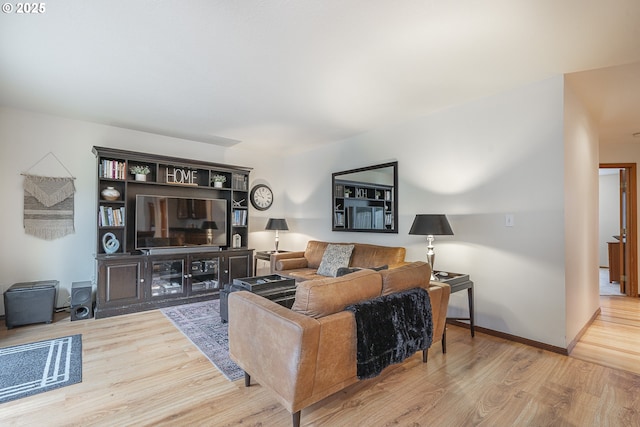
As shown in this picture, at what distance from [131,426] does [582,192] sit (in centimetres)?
423

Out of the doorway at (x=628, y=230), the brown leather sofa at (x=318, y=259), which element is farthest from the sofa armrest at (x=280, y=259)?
the doorway at (x=628, y=230)

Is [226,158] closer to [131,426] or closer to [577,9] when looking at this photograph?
[131,426]

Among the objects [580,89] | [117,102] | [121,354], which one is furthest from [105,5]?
[580,89]

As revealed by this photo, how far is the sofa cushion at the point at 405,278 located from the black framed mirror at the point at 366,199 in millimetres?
1622

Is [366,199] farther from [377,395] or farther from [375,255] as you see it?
[377,395]

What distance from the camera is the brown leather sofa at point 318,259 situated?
3.68 metres

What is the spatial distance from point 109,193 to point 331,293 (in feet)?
11.3

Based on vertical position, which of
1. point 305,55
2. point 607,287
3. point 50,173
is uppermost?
point 305,55

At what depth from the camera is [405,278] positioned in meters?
2.19

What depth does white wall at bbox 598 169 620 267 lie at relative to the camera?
697 cm

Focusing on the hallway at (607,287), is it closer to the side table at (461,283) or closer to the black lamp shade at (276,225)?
the side table at (461,283)

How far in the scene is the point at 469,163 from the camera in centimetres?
325

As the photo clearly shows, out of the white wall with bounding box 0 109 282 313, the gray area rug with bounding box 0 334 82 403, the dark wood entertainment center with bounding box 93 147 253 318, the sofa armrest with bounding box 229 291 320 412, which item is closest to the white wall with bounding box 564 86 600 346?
the sofa armrest with bounding box 229 291 320 412

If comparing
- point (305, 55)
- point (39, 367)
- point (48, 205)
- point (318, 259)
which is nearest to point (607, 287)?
point (318, 259)
